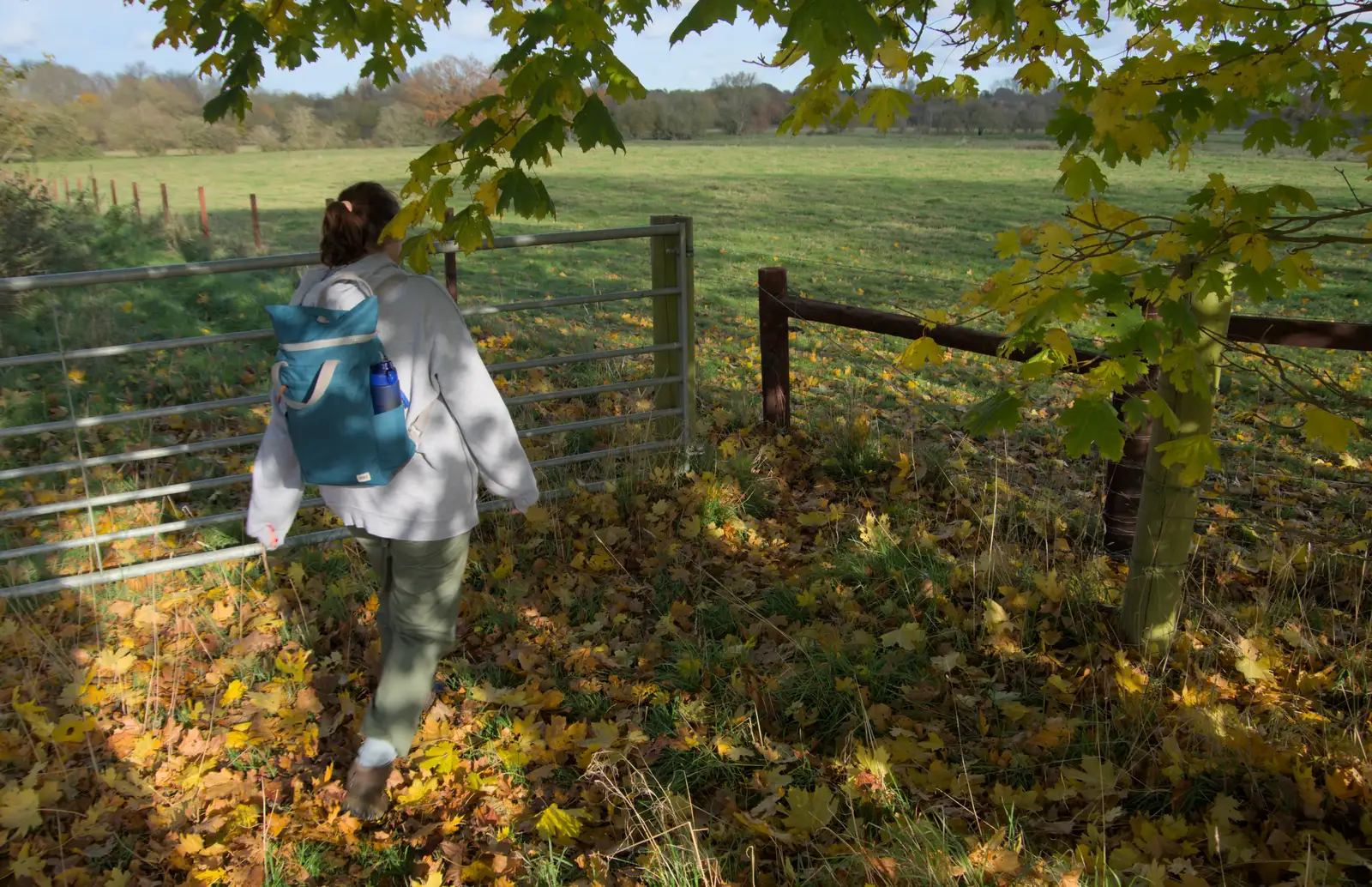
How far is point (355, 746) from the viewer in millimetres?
3359

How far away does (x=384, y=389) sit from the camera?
270 cm

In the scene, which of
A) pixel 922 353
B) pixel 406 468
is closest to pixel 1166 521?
pixel 922 353

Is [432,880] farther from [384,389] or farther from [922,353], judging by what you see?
[922,353]

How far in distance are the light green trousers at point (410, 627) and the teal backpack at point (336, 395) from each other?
0.34 meters

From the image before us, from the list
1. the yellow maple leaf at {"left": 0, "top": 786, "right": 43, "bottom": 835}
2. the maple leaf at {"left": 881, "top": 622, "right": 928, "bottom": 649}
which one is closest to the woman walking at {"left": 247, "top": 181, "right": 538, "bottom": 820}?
the yellow maple leaf at {"left": 0, "top": 786, "right": 43, "bottom": 835}

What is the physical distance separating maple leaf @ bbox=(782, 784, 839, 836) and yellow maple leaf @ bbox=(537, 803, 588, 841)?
2.22 feet

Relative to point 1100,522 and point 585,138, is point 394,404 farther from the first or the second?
point 1100,522

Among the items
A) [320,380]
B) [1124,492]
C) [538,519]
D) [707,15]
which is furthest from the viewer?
[538,519]

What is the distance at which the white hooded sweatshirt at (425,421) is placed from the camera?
110 inches

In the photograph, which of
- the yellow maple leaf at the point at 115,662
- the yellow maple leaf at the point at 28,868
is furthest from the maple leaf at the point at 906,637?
the yellow maple leaf at the point at 115,662

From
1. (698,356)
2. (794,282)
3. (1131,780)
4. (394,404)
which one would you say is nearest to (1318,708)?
(1131,780)

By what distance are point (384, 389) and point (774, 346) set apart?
12.7 ft

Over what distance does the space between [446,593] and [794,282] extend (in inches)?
488

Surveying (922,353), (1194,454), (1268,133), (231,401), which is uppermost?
(1268,133)
